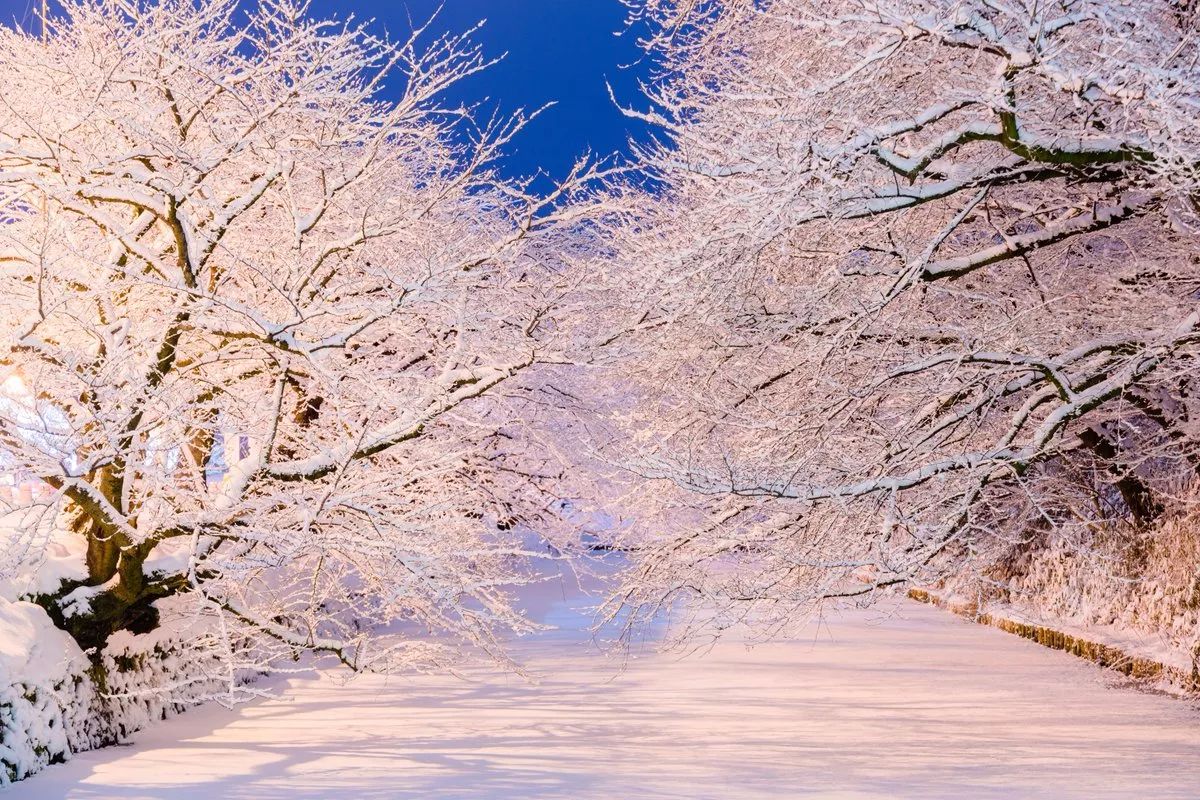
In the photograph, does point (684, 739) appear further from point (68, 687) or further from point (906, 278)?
point (68, 687)

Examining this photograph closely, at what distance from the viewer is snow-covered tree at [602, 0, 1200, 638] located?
264 inches

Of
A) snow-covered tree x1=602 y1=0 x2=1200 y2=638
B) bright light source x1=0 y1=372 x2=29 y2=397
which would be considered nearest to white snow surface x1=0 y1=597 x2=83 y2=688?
bright light source x1=0 y1=372 x2=29 y2=397

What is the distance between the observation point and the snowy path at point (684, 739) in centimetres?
744

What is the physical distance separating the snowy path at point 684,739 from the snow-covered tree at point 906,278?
3.97ft

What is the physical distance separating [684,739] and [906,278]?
3948 mm

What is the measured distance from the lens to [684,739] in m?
9.12

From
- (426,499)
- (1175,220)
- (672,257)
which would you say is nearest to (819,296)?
(672,257)

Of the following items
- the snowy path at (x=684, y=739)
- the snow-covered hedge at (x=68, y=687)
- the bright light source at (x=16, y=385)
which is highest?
the bright light source at (x=16, y=385)

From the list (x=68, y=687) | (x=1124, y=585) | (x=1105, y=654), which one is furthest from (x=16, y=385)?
(x=1124, y=585)

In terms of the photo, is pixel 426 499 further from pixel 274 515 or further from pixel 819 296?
pixel 819 296

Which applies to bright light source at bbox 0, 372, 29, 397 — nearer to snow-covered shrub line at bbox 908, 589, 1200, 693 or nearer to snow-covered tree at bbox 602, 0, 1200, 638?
snow-covered tree at bbox 602, 0, 1200, 638

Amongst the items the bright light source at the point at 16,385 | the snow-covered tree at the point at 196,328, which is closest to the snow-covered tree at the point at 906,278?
the snow-covered tree at the point at 196,328

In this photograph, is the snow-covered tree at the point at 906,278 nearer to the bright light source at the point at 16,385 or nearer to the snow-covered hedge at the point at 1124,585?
the snow-covered hedge at the point at 1124,585

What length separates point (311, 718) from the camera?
1038 centimetres
